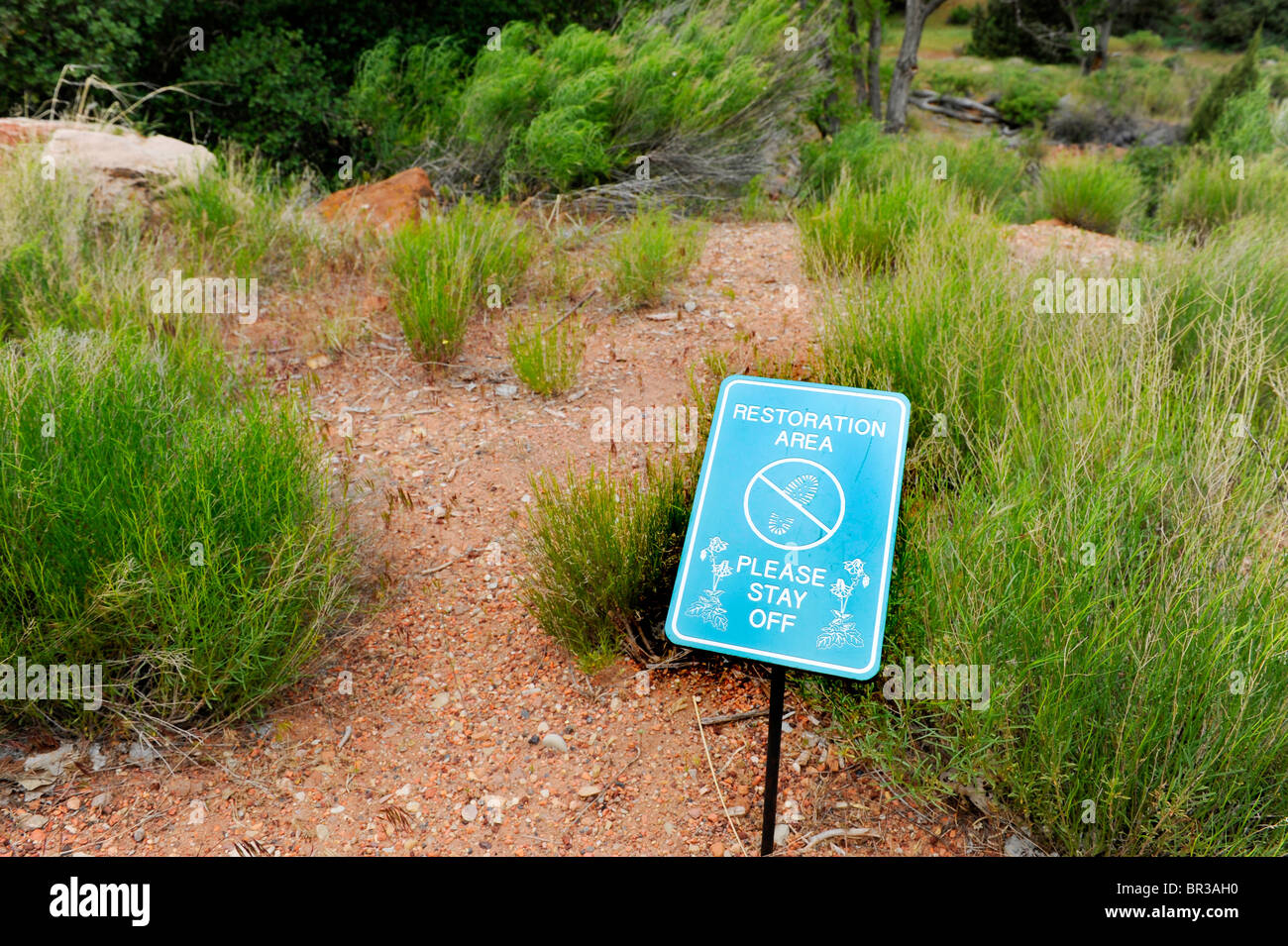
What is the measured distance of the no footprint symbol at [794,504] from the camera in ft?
6.18

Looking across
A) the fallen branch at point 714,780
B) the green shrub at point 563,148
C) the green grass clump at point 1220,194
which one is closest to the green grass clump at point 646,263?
the green shrub at point 563,148

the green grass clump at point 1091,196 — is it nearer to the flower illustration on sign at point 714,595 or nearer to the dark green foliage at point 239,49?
the dark green foliage at point 239,49

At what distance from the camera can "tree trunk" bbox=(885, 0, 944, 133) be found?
12.6 meters

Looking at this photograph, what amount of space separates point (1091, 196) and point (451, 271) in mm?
5400

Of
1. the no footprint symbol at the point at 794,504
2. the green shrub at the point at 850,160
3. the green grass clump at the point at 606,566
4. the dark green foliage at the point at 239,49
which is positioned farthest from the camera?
the green shrub at the point at 850,160

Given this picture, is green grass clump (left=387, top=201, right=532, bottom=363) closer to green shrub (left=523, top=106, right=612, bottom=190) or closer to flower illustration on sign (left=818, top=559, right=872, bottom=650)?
green shrub (left=523, top=106, right=612, bottom=190)

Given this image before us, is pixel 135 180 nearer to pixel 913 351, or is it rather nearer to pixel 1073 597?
pixel 913 351

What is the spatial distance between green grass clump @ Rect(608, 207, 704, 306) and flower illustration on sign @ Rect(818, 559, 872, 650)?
3.09 m

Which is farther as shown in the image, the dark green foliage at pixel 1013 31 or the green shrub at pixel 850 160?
the dark green foliage at pixel 1013 31

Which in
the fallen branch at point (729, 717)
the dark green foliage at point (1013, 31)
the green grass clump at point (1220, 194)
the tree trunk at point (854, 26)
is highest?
the dark green foliage at point (1013, 31)

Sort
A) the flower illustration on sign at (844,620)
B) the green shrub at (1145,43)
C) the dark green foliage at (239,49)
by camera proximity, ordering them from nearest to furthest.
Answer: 1. the flower illustration on sign at (844,620)
2. the dark green foliage at (239,49)
3. the green shrub at (1145,43)

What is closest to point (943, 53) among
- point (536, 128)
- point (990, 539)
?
point (536, 128)

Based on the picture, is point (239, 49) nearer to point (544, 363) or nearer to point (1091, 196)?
point (544, 363)

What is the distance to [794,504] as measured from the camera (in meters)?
1.92
